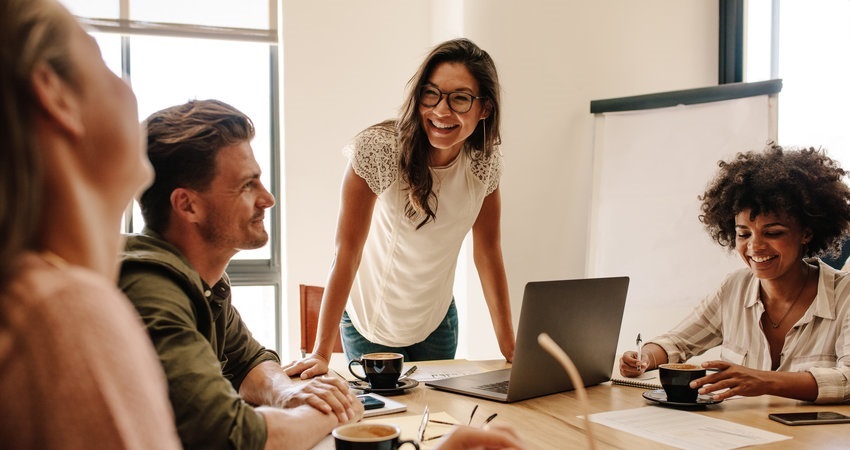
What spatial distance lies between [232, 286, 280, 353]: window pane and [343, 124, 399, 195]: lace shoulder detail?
213 centimetres

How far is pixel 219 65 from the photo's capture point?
Result: 3922mm

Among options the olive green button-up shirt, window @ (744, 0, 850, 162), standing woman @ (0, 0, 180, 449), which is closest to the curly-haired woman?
the olive green button-up shirt

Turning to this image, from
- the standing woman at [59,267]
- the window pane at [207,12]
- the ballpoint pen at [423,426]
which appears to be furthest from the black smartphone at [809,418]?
the window pane at [207,12]

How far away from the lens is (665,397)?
147cm

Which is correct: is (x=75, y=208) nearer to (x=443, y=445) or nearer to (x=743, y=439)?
(x=443, y=445)

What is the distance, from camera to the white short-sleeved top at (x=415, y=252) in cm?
212

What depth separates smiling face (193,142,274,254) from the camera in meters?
1.30

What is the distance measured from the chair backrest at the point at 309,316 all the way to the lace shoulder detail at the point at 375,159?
0.67 meters

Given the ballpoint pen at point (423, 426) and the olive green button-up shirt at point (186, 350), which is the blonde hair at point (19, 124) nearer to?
the olive green button-up shirt at point (186, 350)

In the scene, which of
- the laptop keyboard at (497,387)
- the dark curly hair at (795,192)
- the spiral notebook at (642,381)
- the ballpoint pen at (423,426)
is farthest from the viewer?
the dark curly hair at (795,192)

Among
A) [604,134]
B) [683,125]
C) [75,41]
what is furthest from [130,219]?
[75,41]

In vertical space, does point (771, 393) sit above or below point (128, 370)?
below

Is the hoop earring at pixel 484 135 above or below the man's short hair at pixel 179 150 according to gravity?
above

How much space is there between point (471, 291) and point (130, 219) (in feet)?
5.93
